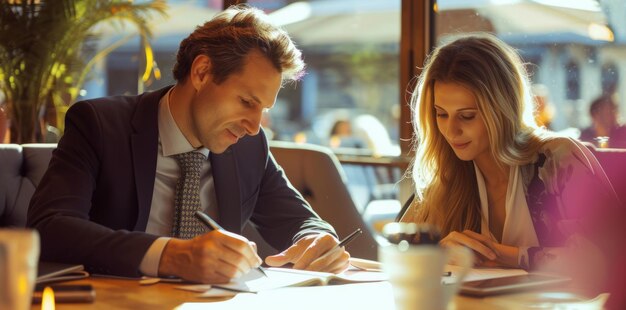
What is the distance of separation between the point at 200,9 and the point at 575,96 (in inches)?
141

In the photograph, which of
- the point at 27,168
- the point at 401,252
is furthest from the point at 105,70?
the point at 401,252

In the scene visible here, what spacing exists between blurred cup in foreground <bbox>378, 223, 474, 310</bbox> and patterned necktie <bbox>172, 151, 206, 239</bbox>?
117 cm

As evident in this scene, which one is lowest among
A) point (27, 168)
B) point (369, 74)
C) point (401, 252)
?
point (369, 74)

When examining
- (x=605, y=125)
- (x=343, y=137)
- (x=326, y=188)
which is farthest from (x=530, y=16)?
(x=343, y=137)

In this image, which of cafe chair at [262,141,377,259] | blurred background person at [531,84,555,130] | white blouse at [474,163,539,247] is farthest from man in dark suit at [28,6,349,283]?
blurred background person at [531,84,555,130]

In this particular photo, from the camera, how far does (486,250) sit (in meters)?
2.11

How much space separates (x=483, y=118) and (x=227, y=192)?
2.55 feet

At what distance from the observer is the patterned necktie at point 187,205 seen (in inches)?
93.5

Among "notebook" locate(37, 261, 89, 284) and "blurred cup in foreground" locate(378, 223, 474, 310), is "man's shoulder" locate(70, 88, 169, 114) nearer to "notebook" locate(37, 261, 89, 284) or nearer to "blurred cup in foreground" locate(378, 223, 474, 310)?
"notebook" locate(37, 261, 89, 284)

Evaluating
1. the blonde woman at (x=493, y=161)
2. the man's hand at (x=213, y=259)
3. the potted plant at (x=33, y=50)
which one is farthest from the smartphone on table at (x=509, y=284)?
the potted plant at (x=33, y=50)

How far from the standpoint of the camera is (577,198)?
232 cm

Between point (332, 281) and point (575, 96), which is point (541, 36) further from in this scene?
point (332, 281)

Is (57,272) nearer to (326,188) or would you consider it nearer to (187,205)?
(187,205)

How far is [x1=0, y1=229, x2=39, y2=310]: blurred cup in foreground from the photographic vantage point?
1009 mm
